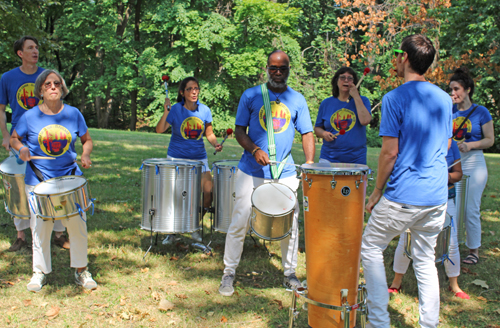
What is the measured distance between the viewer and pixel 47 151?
416cm

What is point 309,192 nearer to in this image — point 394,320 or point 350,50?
point 394,320

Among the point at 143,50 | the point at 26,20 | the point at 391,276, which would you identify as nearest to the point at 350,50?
the point at 143,50

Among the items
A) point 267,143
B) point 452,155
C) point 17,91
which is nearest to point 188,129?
point 267,143

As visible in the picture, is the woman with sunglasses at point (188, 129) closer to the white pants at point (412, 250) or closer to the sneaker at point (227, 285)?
the sneaker at point (227, 285)

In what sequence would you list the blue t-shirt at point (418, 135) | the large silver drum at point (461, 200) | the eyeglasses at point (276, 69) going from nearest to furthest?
the blue t-shirt at point (418, 135), the eyeglasses at point (276, 69), the large silver drum at point (461, 200)

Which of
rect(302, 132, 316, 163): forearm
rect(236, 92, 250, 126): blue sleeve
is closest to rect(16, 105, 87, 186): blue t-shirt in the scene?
rect(236, 92, 250, 126): blue sleeve

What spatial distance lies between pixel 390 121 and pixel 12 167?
14.3ft

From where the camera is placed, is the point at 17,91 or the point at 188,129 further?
the point at 188,129

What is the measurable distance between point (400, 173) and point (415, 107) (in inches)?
19.3

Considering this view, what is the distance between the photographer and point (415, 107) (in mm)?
3066

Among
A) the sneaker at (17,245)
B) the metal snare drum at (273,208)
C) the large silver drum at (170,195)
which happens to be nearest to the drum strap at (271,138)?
the metal snare drum at (273,208)

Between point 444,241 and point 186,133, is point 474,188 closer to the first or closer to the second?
point 444,241

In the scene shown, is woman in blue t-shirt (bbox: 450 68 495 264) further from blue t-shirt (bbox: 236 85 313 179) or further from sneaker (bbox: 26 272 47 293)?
sneaker (bbox: 26 272 47 293)

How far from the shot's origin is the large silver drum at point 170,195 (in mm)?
4930
